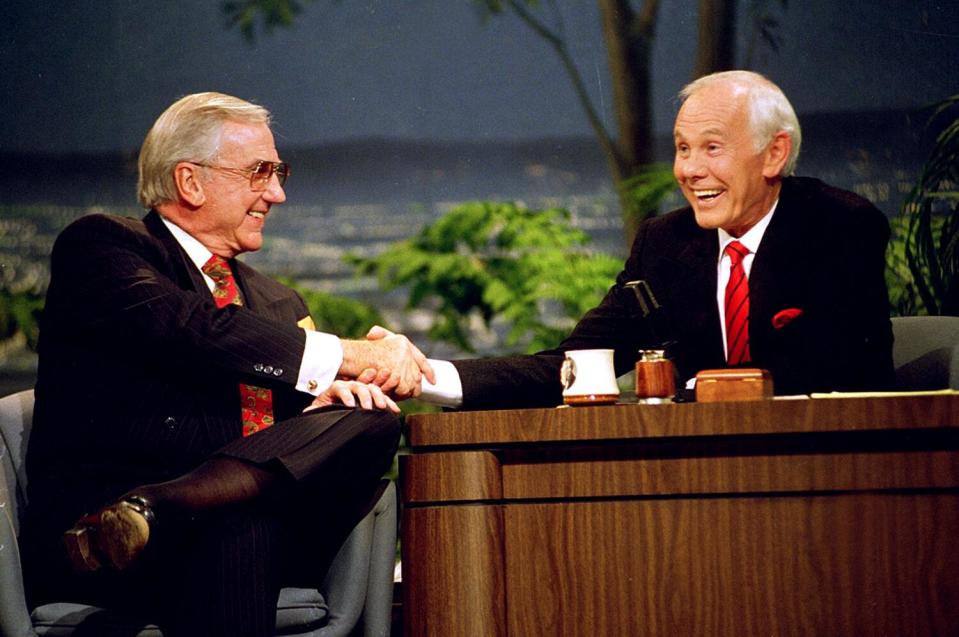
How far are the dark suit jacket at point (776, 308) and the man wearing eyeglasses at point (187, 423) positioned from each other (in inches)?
12.1

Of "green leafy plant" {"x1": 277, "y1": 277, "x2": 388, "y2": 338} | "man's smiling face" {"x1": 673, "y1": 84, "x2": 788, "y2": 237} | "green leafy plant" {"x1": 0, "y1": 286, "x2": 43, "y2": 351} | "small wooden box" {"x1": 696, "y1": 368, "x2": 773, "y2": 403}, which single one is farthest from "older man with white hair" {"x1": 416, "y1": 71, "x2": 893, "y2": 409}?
"green leafy plant" {"x1": 0, "y1": 286, "x2": 43, "y2": 351}

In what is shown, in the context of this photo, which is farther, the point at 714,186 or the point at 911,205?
the point at 911,205

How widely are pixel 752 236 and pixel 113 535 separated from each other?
1.59 metres

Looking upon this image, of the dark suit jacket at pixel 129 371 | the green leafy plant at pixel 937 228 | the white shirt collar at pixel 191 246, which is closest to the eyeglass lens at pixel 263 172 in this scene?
the white shirt collar at pixel 191 246

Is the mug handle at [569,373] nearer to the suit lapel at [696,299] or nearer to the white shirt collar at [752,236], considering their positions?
the suit lapel at [696,299]

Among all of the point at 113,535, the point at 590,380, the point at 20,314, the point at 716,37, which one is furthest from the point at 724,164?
the point at 20,314

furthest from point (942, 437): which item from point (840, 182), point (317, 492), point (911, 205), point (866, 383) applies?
point (840, 182)

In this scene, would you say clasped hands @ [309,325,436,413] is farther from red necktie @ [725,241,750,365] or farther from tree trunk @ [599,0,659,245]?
tree trunk @ [599,0,659,245]

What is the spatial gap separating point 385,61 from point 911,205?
198cm

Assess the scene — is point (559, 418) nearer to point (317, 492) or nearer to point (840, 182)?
point (317, 492)

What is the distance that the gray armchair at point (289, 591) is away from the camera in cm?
206

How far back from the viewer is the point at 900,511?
66.6 inches

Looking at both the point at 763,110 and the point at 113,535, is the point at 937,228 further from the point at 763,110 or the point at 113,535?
the point at 113,535

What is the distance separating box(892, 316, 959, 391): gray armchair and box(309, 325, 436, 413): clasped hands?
3.39ft
